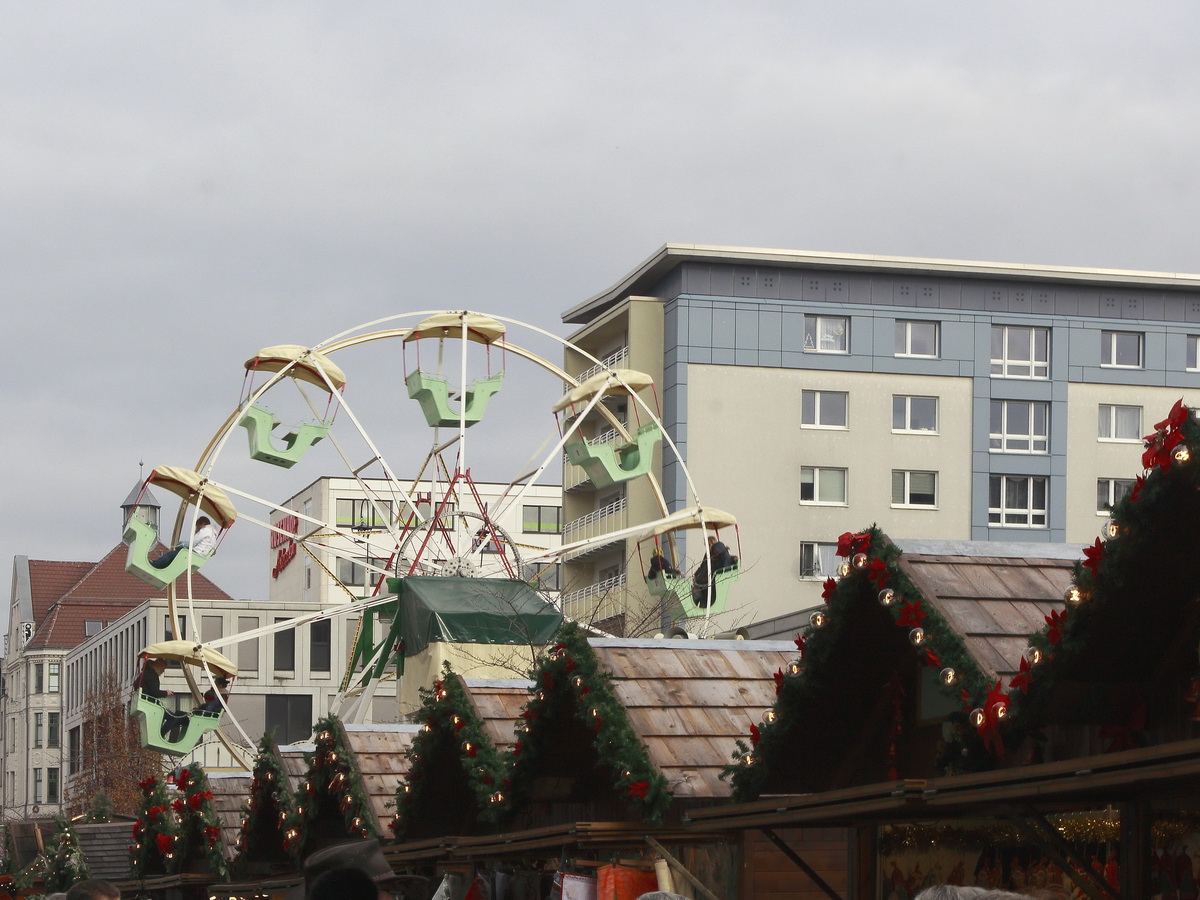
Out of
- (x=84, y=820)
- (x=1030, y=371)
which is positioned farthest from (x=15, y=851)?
(x=1030, y=371)

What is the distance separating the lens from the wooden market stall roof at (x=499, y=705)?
16500mm

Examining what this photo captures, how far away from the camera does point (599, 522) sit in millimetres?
61000

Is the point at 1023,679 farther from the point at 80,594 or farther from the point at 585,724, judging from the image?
the point at 80,594

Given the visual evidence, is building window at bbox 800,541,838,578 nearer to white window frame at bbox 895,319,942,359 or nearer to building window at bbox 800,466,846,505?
building window at bbox 800,466,846,505

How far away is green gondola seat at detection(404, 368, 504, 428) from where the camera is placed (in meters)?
33.0

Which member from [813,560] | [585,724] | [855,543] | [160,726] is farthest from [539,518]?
[855,543]

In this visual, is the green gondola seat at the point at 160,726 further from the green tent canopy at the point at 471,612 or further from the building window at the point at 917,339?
the building window at the point at 917,339

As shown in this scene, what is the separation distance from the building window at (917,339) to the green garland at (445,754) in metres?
40.9

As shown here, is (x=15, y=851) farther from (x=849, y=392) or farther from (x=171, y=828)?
(x=849, y=392)

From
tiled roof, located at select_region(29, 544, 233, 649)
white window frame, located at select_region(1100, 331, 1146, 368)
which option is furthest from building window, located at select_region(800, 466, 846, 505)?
tiled roof, located at select_region(29, 544, 233, 649)

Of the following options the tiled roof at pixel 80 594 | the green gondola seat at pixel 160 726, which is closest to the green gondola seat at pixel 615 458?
the green gondola seat at pixel 160 726

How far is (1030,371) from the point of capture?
190ft

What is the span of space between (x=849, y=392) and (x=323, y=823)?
127 ft

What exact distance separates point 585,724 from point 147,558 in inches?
696
